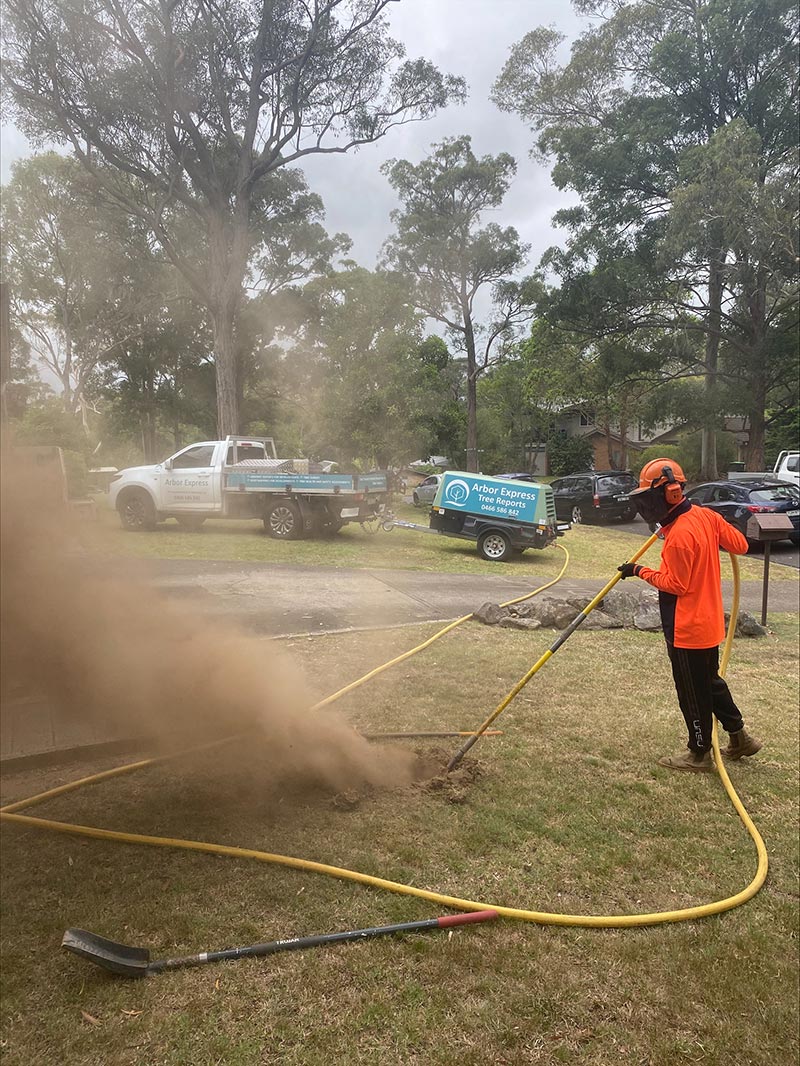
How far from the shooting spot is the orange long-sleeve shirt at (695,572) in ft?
12.2

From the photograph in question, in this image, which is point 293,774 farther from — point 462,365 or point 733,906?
point 462,365

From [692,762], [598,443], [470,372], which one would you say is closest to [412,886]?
[692,762]

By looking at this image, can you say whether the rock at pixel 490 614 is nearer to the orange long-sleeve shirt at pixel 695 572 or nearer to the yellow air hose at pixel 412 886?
the orange long-sleeve shirt at pixel 695 572

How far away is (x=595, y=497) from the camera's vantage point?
18906mm

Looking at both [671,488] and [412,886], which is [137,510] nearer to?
[671,488]

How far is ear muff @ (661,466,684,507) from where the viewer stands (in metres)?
3.71

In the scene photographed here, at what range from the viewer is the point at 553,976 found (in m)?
2.33

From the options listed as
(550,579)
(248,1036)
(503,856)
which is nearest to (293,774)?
(503,856)

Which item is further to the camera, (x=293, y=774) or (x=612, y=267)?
(x=612, y=267)

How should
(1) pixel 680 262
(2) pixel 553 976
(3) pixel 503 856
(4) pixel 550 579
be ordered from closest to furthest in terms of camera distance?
1. (2) pixel 553 976
2. (3) pixel 503 856
3. (4) pixel 550 579
4. (1) pixel 680 262

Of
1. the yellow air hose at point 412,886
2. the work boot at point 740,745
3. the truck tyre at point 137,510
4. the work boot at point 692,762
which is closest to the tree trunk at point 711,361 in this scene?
the truck tyre at point 137,510

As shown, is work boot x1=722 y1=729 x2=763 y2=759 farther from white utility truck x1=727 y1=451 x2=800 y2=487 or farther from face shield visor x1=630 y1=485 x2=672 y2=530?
white utility truck x1=727 y1=451 x2=800 y2=487

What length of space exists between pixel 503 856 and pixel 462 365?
35.0 m

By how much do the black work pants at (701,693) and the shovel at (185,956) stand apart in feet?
6.93
